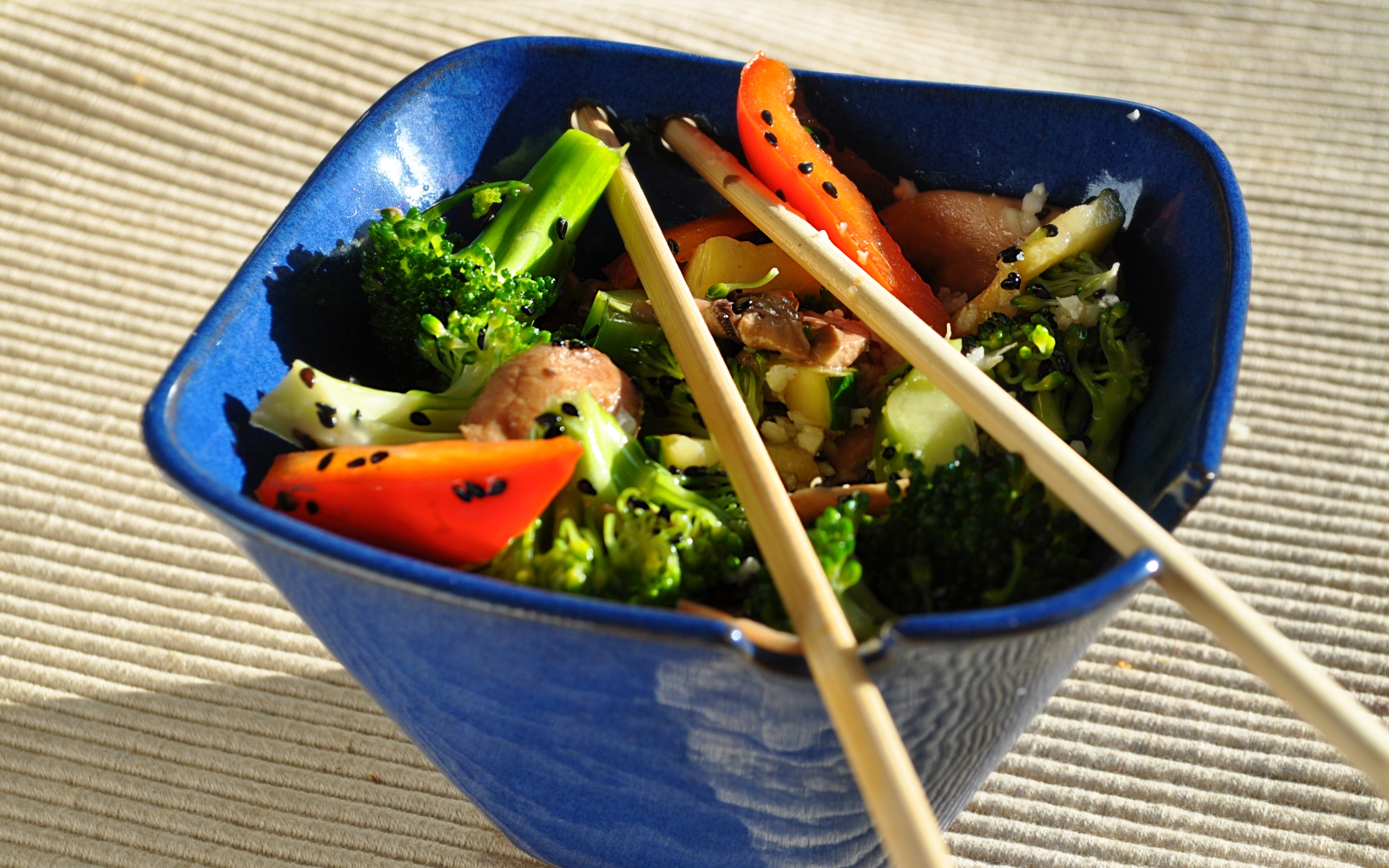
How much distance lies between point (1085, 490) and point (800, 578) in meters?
0.22

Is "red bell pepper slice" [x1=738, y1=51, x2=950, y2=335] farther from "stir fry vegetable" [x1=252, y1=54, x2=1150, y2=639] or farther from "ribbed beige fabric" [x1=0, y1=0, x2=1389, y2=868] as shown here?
"ribbed beige fabric" [x1=0, y1=0, x2=1389, y2=868]

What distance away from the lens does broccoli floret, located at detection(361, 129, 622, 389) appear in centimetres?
112

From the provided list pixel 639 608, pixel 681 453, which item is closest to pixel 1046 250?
pixel 681 453

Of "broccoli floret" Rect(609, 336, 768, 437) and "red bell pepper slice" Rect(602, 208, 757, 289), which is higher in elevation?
"red bell pepper slice" Rect(602, 208, 757, 289)

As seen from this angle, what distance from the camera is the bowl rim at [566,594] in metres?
0.68

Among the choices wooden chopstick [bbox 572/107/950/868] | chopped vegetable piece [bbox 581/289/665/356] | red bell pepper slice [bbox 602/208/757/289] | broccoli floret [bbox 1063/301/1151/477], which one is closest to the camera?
wooden chopstick [bbox 572/107/950/868]

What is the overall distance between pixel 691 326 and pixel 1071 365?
1.26ft

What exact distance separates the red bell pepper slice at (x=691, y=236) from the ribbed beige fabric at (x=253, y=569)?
623 millimetres

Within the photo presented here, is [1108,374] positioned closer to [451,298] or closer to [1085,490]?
[1085,490]

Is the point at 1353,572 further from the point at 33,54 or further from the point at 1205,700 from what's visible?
the point at 33,54

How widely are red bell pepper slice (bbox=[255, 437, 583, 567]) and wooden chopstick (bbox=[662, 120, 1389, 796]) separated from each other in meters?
0.33

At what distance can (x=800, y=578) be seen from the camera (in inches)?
30.4

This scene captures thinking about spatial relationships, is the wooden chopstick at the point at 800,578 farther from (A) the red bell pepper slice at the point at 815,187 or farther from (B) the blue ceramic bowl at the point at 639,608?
(A) the red bell pepper slice at the point at 815,187

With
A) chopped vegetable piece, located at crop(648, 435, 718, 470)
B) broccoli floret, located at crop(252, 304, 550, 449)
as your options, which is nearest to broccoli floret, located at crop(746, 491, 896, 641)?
chopped vegetable piece, located at crop(648, 435, 718, 470)
